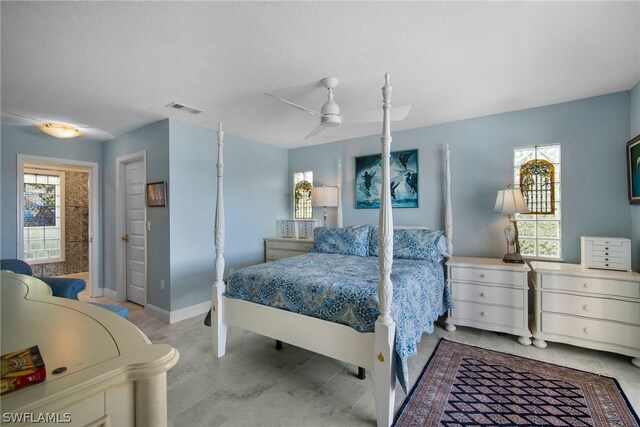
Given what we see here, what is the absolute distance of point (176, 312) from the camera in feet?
11.5

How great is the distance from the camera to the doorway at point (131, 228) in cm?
400

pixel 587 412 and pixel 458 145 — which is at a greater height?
pixel 458 145

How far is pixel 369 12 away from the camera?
166cm

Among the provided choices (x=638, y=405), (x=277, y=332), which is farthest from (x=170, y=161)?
(x=638, y=405)

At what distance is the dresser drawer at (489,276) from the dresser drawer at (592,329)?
36 centimetres

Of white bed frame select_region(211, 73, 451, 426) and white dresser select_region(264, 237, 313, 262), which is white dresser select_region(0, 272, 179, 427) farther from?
white dresser select_region(264, 237, 313, 262)

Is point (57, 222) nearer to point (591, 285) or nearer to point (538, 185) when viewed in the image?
point (538, 185)

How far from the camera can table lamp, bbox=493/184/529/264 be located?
9.75 ft

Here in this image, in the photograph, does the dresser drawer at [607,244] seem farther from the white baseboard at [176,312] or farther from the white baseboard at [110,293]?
the white baseboard at [110,293]

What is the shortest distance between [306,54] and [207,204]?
8.36ft

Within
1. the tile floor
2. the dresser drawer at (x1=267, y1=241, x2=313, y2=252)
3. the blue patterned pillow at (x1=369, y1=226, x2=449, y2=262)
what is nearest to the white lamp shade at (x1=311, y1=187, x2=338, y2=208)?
the dresser drawer at (x1=267, y1=241, x2=313, y2=252)

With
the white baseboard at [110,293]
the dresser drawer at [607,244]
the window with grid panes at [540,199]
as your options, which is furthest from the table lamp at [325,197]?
the white baseboard at [110,293]

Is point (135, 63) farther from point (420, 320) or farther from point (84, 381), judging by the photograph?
point (420, 320)

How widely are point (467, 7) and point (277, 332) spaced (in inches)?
101
